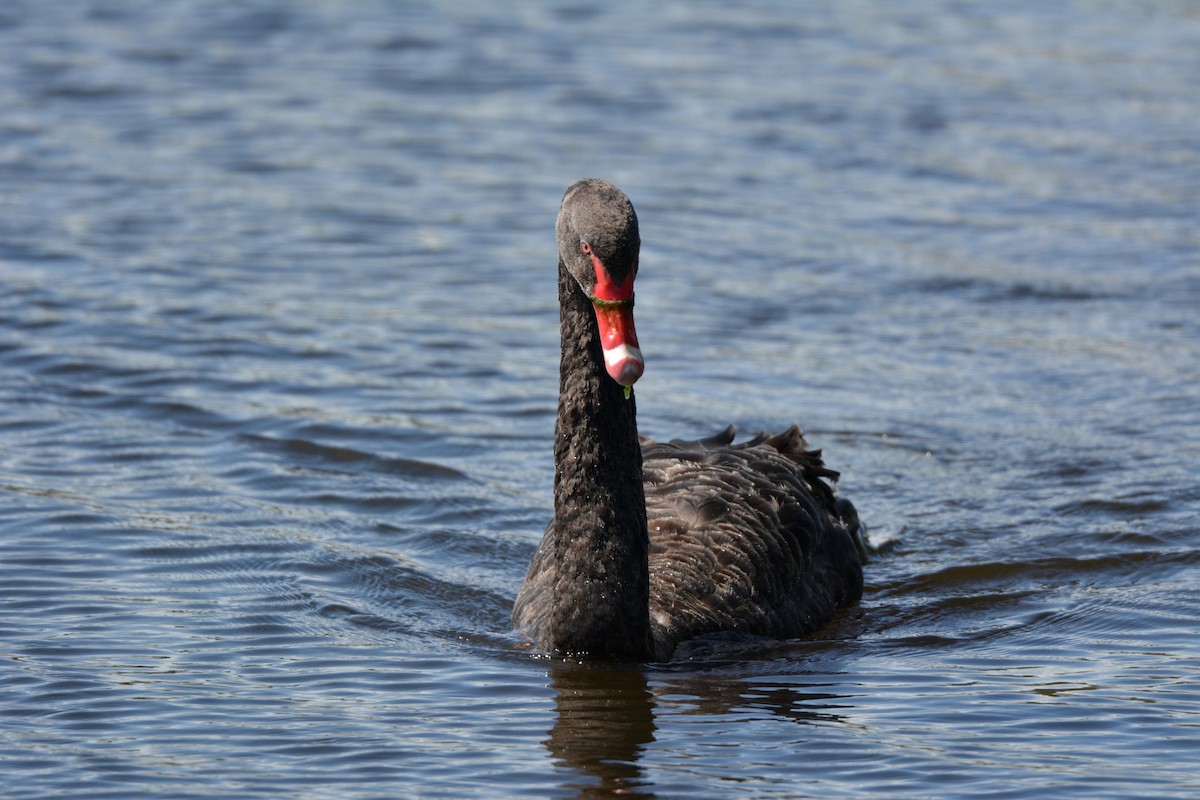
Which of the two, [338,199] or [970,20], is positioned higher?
[970,20]

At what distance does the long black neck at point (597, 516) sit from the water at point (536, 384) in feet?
0.73

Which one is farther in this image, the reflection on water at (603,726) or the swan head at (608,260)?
the swan head at (608,260)

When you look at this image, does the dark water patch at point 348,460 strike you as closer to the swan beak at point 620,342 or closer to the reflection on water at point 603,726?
the reflection on water at point 603,726

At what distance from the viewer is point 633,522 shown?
26.1 ft

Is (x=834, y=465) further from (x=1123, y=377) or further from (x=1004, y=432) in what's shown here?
(x=1123, y=377)

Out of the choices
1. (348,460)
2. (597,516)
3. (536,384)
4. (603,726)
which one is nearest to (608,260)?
(597,516)

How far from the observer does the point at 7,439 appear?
11258mm

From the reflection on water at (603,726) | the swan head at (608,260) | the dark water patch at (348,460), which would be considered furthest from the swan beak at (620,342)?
the dark water patch at (348,460)

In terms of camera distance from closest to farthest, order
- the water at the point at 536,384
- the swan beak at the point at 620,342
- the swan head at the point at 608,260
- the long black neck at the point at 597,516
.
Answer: the swan beak at the point at 620,342
the swan head at the point at 608,260
the water at the point at 536,384
the long black neck at the point at 597,516

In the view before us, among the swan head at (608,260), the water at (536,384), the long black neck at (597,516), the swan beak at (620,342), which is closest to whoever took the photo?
the swan beak at (620,342)

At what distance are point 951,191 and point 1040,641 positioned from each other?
10.0 meters

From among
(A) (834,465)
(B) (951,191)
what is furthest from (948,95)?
(A) (834,465)

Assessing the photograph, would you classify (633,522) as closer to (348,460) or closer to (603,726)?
(603,726)

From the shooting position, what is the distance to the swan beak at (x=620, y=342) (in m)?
6.86
